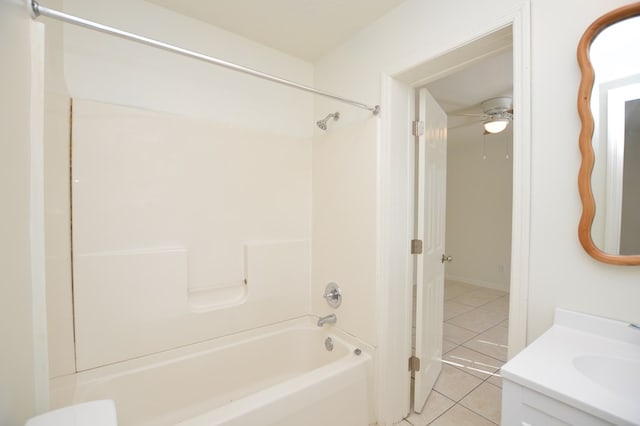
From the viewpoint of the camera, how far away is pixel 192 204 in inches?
64.9

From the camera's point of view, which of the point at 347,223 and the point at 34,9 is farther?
the point at 347,223

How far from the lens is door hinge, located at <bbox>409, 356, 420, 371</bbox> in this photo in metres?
1.74

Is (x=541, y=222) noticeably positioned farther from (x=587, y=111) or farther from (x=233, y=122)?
(x=233, y=122)

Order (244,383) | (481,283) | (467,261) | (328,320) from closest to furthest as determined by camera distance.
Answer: (244,383) → (328,320) → (481,283) → (467,261)

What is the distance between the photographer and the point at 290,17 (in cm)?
162

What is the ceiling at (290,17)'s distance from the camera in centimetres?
151

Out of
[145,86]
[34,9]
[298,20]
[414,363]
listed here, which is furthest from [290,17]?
[414,363]

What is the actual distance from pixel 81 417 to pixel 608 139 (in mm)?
1813

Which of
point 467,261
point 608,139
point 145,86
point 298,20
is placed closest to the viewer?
point 608,139

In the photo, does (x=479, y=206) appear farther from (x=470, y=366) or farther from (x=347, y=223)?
(x=347, y=223)

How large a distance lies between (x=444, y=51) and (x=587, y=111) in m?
0.67

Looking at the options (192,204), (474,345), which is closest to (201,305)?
(192,204)

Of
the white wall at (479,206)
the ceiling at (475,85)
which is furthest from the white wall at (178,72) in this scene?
the white wall at (479,206)

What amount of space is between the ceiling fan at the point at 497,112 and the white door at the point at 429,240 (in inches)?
44.8
